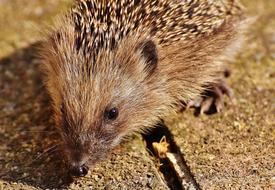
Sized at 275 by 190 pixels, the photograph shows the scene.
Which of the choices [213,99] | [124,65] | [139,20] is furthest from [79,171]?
[213,99]

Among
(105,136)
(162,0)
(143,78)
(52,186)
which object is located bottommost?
(52,186)

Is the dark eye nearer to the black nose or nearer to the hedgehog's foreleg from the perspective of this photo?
the black nose

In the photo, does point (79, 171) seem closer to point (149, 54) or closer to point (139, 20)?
point (149, 54)

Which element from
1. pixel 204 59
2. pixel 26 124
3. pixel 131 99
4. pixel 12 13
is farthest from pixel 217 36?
pixel 12 13

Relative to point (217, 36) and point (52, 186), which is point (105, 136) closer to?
point (52, 186)

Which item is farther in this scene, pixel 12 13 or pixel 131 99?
pixel 12 13

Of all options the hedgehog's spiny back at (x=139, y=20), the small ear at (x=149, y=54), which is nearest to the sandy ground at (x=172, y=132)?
the small ear at (x=149, y=54)

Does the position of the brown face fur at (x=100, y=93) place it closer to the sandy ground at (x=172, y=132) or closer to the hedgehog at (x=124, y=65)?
the hedgehog at (x=124, y=65)

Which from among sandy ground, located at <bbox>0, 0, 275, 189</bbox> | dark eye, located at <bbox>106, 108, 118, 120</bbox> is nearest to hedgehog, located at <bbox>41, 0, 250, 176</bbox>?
dark eye, located at <bbox>106, 108, 118, 120</bbox>
